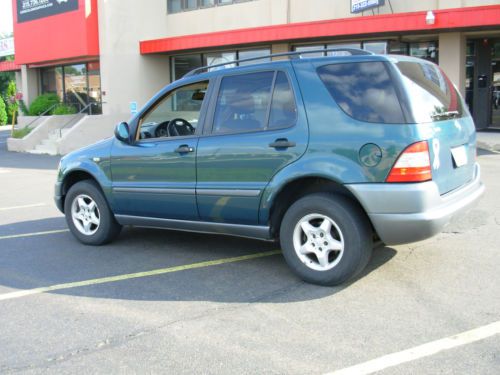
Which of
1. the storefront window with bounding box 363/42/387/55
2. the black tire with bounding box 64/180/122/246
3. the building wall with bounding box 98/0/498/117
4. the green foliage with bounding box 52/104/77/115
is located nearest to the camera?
the black tire with bounding box 64/180/122/246

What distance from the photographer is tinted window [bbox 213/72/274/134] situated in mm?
4984

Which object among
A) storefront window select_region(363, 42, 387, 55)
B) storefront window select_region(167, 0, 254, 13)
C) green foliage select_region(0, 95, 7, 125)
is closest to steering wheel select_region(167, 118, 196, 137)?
storefront window select_region(363, 42, 387, 55)

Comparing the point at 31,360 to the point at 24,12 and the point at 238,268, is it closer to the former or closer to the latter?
the point at 238,268

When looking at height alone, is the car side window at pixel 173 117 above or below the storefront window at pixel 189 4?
below

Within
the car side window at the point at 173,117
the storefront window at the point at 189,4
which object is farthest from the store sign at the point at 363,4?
the car side window at the point at 173,117

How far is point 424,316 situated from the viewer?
157 inches

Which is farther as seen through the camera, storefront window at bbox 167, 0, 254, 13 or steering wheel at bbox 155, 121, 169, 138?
storefront window at bbox 167, 0, 254, 13

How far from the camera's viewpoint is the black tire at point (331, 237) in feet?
14.6

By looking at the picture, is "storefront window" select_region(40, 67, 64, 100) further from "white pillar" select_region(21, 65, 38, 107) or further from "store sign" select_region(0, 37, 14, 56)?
"store sign" select_region(0, 37, 14, 56)

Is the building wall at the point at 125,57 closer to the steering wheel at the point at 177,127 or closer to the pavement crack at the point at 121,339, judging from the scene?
the steering wheel at the point at 177,127

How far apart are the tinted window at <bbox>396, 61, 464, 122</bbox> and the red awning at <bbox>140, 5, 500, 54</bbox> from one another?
33.4 ft

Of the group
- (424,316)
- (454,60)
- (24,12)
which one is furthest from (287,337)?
(24,12)

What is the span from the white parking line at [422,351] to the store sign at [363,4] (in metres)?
13.9

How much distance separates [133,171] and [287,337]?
282 cm
